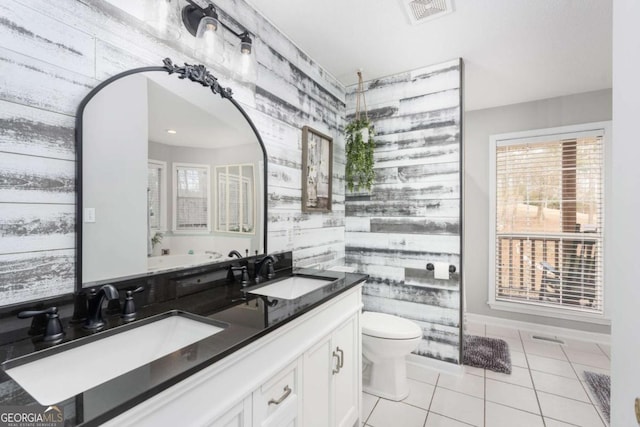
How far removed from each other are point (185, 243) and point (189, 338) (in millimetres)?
544

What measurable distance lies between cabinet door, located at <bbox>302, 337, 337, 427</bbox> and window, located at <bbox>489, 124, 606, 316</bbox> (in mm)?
2861

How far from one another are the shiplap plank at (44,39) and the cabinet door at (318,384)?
1407mm

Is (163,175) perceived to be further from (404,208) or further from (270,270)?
(404,208)

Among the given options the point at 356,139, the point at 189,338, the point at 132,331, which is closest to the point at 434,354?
the point at 356,139

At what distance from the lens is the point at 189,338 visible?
1.07 meters

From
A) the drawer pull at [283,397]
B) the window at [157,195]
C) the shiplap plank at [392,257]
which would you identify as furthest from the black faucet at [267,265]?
the shiplap plank at [392,257]

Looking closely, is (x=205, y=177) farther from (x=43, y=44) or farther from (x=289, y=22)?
(x=289, y=22)

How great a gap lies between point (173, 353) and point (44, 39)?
1097 millimetres

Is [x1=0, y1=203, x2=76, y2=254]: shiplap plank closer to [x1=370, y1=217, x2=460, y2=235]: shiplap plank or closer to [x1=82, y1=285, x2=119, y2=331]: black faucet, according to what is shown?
[x1=82, y1=285, x2=119, y2=331]: black faucet

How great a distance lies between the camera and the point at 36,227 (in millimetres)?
999

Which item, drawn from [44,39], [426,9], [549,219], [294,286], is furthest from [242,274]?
[549,219]

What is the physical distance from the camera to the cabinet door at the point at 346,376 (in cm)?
155

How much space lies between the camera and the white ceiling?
189cm

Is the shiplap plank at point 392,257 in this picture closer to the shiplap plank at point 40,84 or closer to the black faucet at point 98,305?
the black faucet at point 98,305
